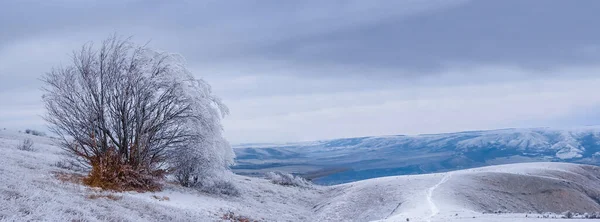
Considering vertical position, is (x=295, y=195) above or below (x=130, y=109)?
below

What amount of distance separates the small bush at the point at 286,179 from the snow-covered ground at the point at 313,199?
1.67m

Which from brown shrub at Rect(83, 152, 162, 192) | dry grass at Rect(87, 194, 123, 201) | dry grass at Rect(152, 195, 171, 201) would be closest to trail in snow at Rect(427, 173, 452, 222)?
dry grass at Rect(152, 195, 171, 201)

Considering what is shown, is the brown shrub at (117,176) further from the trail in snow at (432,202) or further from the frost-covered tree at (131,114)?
the trail in snow at (432,202)

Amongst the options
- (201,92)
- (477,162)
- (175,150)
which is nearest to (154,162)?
(175,150)

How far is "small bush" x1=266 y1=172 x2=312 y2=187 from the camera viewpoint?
133ft

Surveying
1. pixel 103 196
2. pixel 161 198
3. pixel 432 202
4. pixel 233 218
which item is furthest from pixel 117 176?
pixel 432 202

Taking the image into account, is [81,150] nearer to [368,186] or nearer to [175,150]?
[175,150]

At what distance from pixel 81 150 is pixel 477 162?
10922 centimetres

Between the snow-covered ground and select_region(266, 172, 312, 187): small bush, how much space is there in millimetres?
1674

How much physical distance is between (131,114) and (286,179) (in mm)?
20748

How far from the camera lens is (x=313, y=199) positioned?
34781 millimetres

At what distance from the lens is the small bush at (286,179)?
40.4 metres

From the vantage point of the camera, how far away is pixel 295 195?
113 ft

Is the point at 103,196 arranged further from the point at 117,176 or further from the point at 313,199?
the point at 313,199
